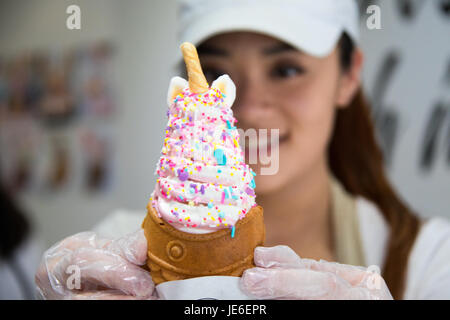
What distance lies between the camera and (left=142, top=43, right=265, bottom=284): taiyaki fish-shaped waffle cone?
61 centimetres

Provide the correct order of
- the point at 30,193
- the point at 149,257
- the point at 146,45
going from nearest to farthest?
the point at 149,257
the point at 146,45
the point at 30,193

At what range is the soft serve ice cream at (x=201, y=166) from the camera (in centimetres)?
61

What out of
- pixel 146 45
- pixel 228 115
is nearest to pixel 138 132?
pixel 146 45

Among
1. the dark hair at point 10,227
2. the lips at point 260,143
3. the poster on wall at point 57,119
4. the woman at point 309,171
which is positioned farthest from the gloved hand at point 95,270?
the dark hair at point 10,227

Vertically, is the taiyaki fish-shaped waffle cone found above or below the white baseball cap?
below

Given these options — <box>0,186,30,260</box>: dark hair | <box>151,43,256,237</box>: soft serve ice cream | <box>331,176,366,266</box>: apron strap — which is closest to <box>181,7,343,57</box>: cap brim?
<box>151,43,256,237</box>: soft serve ice cream

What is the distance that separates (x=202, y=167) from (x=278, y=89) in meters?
0.34

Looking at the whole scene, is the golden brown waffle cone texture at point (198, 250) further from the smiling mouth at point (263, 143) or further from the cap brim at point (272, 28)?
the cap brim at point (272, 28)

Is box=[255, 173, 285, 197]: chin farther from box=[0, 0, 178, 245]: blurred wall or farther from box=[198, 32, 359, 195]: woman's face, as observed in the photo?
box=[0, 0, 178, 245]: blurred wall

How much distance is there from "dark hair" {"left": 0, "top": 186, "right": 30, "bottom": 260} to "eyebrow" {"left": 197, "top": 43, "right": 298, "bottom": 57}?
121cm

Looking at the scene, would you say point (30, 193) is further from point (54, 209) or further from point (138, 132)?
point (138, 132)

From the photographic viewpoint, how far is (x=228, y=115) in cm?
66

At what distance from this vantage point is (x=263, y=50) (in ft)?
2.84

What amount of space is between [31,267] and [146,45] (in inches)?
38.0
